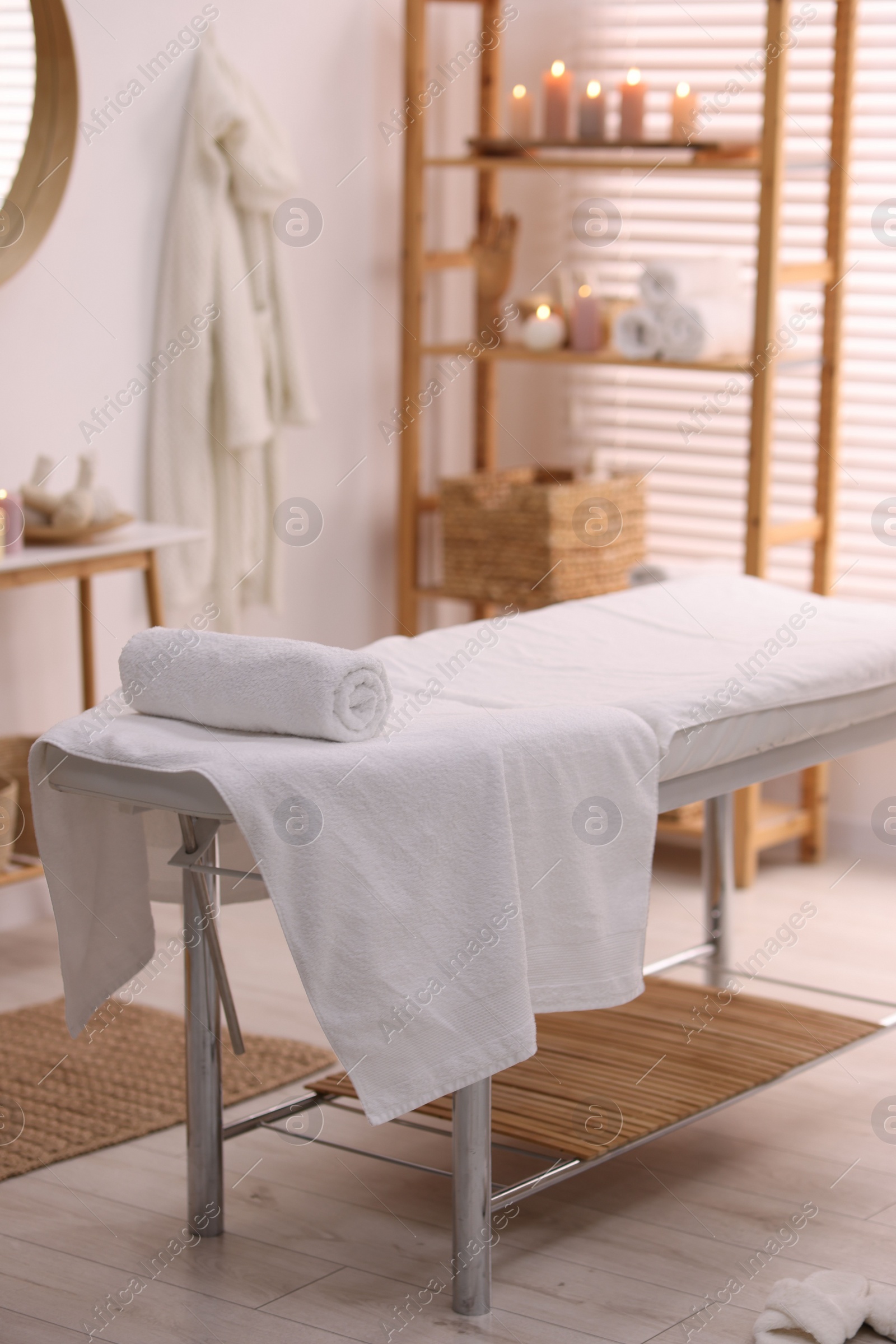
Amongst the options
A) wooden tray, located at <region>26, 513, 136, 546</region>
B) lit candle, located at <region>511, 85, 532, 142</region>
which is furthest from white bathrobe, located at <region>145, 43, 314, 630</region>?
lit candle, located at <region>511, 85, 532, 142</region>

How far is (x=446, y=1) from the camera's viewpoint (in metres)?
4.03

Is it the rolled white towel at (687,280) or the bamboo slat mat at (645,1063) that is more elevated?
the rolled white towel at (687,280)

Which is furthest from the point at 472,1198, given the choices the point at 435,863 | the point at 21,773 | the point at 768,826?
the point at 768,826

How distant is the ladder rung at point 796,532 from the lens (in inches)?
141

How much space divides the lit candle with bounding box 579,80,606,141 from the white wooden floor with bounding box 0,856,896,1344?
202cm

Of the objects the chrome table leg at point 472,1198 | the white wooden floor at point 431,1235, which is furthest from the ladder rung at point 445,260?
the chrome table leg at point 472,1198

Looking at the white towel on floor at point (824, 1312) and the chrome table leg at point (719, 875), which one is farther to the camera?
the chrome table leg at point (719, 875)

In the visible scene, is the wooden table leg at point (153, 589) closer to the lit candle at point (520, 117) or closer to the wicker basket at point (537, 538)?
the wicker basket at point (537, 538)

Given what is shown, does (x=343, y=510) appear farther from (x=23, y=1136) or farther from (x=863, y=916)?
(x=23, y=1136)

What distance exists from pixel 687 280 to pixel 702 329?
11 cm

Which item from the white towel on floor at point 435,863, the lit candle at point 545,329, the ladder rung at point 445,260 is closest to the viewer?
the white towel on floor at point 435,863

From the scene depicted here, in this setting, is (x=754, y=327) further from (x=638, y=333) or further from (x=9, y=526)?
(x=9, y=526)

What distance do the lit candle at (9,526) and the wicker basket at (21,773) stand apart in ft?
1.51

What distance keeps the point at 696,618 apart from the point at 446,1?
2.09 m
